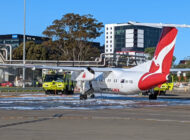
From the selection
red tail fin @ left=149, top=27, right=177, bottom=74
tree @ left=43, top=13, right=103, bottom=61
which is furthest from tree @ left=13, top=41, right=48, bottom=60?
red tail fin @ left=149, top=27, right=177, bottom=74

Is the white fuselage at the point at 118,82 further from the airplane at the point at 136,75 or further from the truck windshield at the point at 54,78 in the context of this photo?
the truck windshield at the point at 54,78

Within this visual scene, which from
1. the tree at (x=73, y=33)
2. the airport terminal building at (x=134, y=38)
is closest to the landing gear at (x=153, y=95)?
the tree at (x=73, y=33)

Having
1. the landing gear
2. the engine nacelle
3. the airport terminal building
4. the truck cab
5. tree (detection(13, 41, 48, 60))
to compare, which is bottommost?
the landing gear

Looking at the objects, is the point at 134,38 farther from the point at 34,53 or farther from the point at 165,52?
the point at 165,52

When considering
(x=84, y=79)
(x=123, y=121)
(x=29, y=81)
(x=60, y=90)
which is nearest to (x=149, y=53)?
(x=29, y=81)

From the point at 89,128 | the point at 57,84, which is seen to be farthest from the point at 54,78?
the point at 89,128

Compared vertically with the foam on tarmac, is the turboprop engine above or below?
above

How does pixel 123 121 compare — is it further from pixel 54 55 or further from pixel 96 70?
pixel 54 55

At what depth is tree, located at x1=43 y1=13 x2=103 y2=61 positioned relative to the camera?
81000 mm

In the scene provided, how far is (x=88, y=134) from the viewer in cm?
1237

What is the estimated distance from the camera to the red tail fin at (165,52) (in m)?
28.1

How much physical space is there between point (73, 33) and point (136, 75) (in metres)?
52.0

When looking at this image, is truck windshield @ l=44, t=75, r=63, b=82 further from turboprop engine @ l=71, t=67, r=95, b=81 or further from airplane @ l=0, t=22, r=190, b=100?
turboprop engine @ l=71, t=67, r=95, b=81

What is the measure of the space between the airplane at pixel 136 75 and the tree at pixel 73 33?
45.3 meters
